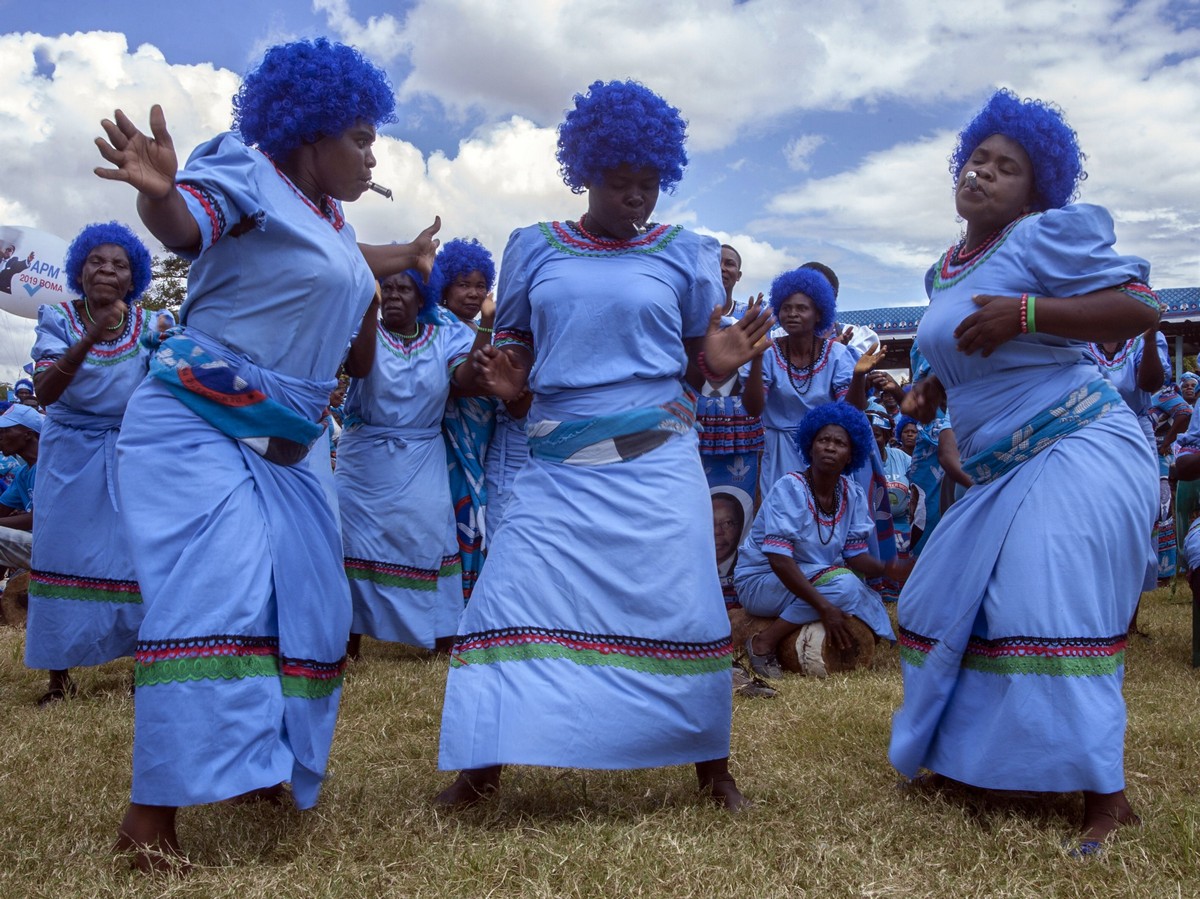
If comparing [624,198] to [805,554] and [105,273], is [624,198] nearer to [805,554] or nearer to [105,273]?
[805,554]

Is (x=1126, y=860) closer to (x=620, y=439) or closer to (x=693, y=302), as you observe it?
(x=620, y=439)

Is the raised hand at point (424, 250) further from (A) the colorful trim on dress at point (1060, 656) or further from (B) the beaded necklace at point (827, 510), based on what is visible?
(B) the beaded necklace at point (827, 510)

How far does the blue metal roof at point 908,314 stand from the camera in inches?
964

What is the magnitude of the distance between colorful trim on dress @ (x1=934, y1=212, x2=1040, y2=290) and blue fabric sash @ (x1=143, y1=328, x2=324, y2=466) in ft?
7.19

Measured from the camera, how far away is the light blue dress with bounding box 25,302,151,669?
5.77 m

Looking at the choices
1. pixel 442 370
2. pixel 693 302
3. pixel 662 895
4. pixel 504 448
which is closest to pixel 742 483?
pixel 504 448

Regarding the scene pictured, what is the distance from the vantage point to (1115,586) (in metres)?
3.49

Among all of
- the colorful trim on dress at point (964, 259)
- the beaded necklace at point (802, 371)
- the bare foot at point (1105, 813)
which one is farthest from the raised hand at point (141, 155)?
the beaded necklace at point (802, 371)

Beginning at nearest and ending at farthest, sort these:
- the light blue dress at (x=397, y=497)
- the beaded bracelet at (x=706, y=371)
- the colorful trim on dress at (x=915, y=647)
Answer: the colorful trim on dress at (x=915, y=647) < the beaded bracelet at (x=706, y=371) < the light blue dress at (x=397, y=497)

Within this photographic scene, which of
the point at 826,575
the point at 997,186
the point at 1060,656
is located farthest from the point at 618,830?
the point at 826,575

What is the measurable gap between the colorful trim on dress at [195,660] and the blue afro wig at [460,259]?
467cm

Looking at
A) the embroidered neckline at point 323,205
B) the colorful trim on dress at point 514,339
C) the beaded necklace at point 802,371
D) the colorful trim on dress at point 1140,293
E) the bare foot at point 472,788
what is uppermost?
the embroidered neckline at point 323,205

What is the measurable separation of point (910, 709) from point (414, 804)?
63.1 inches

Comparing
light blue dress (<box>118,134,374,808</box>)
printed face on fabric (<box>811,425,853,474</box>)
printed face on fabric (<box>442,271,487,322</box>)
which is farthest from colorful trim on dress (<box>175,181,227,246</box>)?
printed face on fabric (<box>442,271,487,322</box>)
